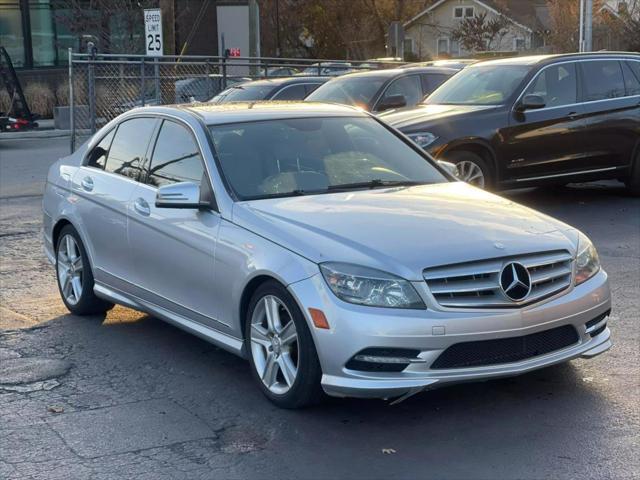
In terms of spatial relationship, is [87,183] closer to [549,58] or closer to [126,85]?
[549,58]

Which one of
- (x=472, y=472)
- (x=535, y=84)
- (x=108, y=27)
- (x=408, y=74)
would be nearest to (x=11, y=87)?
(x=108, y=27)

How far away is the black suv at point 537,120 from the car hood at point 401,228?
5.25m

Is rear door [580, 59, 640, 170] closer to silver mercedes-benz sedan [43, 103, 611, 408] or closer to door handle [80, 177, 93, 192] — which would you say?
silver mercedes-benz sedan [43, 103, 611, 408]

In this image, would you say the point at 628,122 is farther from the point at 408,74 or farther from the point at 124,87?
the point at 124,87

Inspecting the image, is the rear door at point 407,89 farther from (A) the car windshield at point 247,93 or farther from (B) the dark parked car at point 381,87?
(A) the car windshield at point 247,93

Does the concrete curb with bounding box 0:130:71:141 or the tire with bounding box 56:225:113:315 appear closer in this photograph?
the tire with bounding box 56:225:113:315

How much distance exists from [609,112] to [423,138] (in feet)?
8.47

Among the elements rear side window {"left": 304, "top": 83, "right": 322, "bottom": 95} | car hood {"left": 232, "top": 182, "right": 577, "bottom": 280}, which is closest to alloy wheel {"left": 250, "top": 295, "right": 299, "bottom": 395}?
car hood {"left": 232, "top": 182, "right": 577, "bottom": 280}

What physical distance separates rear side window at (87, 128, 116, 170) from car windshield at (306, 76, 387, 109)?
22.5 ft

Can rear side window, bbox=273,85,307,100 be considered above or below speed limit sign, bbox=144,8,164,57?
below

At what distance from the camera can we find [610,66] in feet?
40.9

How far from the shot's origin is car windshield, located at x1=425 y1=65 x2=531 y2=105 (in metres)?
11.9

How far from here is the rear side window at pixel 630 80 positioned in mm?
12555

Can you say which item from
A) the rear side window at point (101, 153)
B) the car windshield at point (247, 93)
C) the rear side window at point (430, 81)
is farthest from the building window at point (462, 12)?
the rear side window at point (101, 153)
